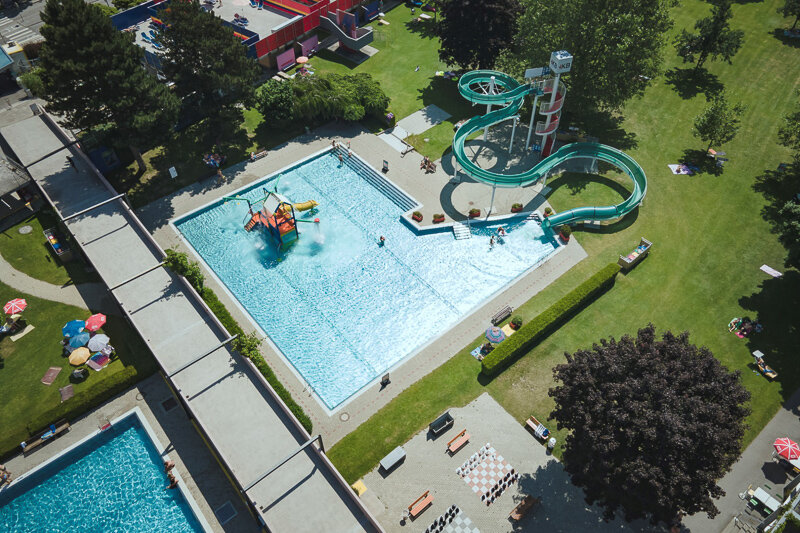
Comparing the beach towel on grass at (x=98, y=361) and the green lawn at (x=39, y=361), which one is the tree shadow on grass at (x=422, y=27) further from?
the beach towel on grass at (x=98, y=361)

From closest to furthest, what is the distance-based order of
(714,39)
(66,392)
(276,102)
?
(66,392)
(276,102)
(714,39)

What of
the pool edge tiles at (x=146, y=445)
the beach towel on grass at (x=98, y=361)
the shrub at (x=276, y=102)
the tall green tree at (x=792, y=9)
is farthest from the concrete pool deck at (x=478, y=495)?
the tall green tree at (x=792, y=9)

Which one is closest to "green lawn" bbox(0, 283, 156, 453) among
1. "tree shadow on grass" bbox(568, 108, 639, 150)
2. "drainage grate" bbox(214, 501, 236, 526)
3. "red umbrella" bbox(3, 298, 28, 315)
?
"red umbrella" bbox(3, 298, 28, 315)

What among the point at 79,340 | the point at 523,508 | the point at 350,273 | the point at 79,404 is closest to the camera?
the point at 523,508

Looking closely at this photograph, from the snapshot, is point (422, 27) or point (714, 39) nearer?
point (714, 39)

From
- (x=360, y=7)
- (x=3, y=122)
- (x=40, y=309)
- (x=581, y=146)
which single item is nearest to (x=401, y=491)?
(x=40, y=309)

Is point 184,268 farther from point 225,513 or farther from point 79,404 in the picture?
point 225,513

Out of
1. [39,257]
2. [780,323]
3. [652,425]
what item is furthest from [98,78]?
[780,323]
